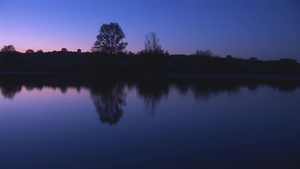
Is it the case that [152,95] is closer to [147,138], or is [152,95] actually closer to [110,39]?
[147,138]

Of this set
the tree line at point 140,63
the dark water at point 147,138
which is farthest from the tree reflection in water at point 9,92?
the tree line at point 140,63

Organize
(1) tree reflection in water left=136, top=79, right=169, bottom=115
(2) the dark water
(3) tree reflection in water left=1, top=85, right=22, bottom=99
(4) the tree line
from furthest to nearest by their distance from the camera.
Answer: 1. (4) the tree line
2. (3) tree reflection in water left=1, top=85, right=22, bottom=99
3. (1) tree reflection in water left=136, top=79, right=169, bottom=115
4. (2) the dark water

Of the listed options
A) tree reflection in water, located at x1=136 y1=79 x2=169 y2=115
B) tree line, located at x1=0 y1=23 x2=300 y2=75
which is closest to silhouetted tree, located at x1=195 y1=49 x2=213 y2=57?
tree line, located at x1=0 y1=23 x2=300 y2=75

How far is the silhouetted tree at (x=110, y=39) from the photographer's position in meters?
45.3

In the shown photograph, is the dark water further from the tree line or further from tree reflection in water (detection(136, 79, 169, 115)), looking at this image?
the tree line

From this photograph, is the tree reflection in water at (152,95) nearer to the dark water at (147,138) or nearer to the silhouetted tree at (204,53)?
the dark water at (147,138)

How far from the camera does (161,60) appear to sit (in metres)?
40.3

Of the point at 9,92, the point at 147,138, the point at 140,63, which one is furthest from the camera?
the point at 140,63

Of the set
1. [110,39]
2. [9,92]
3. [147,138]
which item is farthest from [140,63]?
[147,138]

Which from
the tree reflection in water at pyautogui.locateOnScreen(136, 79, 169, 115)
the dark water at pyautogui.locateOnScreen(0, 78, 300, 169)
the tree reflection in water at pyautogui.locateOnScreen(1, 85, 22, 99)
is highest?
the tree reflection in water at pyautogui.locateOnScreen(136, 79, 169, 115)

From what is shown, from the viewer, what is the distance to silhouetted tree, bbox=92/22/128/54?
4528 cm

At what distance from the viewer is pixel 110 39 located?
150 feet

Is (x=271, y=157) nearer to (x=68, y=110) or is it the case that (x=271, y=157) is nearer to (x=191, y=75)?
(x=68, y=110)

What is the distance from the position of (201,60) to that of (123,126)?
115 feet
